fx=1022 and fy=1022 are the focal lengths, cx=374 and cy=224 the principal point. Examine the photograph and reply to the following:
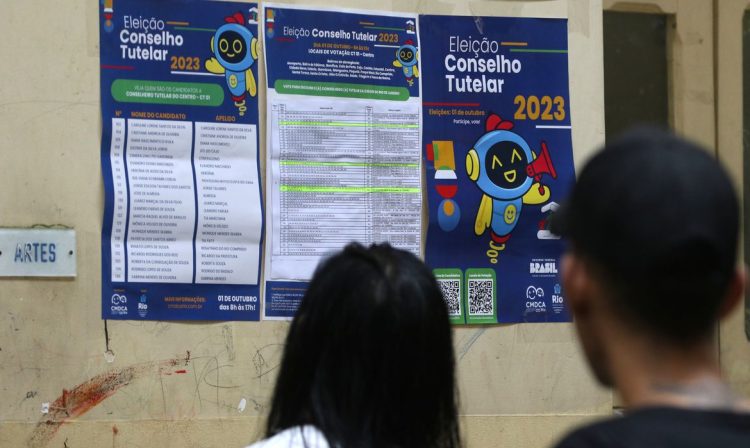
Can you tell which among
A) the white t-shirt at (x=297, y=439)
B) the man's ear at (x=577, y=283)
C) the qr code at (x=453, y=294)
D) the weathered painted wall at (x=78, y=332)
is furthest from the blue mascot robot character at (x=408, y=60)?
the man's ear at (x=577, y=283)

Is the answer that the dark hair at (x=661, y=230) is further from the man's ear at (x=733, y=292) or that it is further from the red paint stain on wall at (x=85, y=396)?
the red paint stain on wall at (x=85, y=396)

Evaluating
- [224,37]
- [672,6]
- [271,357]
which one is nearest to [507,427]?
[271,357]

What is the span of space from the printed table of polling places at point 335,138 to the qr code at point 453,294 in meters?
0.22

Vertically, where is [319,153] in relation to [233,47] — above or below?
below

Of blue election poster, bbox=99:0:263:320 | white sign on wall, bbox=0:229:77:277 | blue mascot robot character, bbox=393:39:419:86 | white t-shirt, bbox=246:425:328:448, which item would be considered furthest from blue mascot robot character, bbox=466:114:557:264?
white t-shirt, bbox=246:425:328:448

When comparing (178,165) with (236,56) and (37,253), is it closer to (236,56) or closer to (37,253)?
(236,56)

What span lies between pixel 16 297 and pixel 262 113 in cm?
135

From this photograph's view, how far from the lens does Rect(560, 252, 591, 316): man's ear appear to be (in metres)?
1.44

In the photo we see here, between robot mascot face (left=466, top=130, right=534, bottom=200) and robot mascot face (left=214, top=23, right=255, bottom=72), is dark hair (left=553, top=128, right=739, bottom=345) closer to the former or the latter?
robot mascot face (left=214, top=23, right=255, bottom=72)

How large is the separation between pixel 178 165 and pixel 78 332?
2.79 feet

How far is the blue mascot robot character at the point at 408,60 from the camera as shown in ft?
16.1

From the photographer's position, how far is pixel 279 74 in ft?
15.5

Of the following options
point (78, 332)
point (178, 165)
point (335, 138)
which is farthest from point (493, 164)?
point (78, 332)

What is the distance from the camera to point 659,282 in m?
1.35
